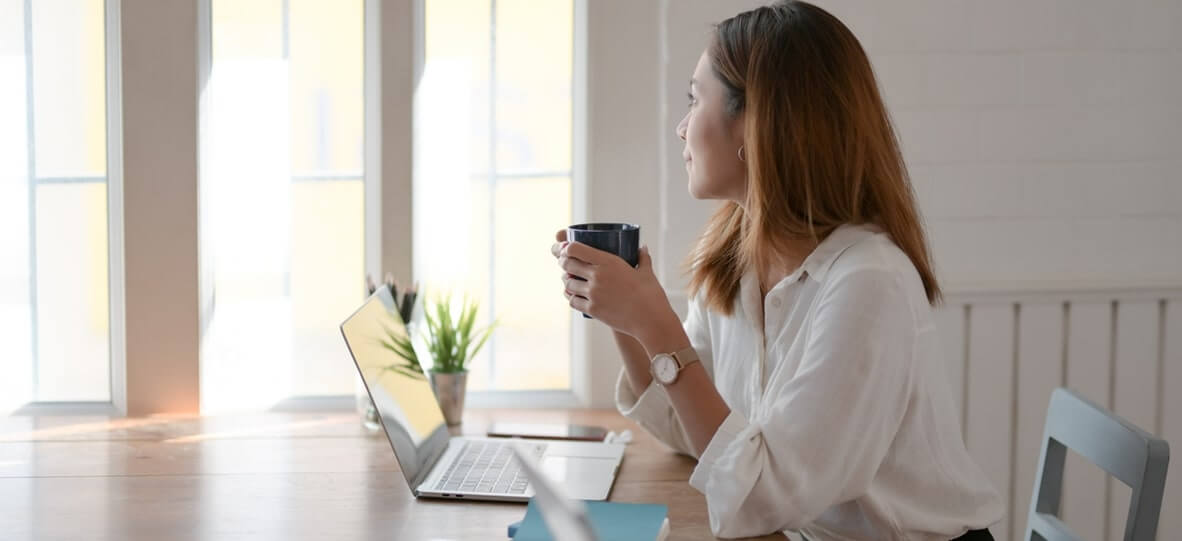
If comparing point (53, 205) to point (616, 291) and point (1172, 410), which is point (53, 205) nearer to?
point (616, 291)

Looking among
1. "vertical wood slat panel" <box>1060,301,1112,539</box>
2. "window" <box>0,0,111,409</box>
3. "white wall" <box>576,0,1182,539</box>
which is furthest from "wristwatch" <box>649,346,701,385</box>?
"window" <box>0,0,111,409</box>

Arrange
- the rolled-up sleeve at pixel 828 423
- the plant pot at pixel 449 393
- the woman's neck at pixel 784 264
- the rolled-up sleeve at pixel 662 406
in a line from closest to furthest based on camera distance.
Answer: the rolled-up sleeve at pixel 828 423 < the woman's neck at pixel 784 264 < the rolled-up sleeve at pixel 662 406 < the plant pot at pixel 449 393

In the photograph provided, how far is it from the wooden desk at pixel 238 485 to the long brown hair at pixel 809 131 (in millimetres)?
393

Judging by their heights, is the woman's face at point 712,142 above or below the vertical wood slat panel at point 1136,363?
above

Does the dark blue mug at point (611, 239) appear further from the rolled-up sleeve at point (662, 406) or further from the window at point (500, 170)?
the window at point (500, 170)

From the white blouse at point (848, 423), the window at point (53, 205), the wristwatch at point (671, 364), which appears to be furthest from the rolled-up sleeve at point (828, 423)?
the window at point (53, 205)

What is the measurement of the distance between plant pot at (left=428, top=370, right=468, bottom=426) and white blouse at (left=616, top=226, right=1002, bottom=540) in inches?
25.3

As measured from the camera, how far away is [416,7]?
2.26 m

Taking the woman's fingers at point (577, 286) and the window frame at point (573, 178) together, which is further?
the window frame at point (573, 178)

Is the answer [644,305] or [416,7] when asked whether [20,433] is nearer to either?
[416,7]

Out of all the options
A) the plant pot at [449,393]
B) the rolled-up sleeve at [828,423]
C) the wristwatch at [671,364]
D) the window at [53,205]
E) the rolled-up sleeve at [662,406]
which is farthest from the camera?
the window at [53,205]

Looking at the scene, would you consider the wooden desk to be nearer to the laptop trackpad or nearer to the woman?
the laptop trackpad

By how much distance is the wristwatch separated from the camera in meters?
1.40

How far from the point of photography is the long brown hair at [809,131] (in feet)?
4.54
